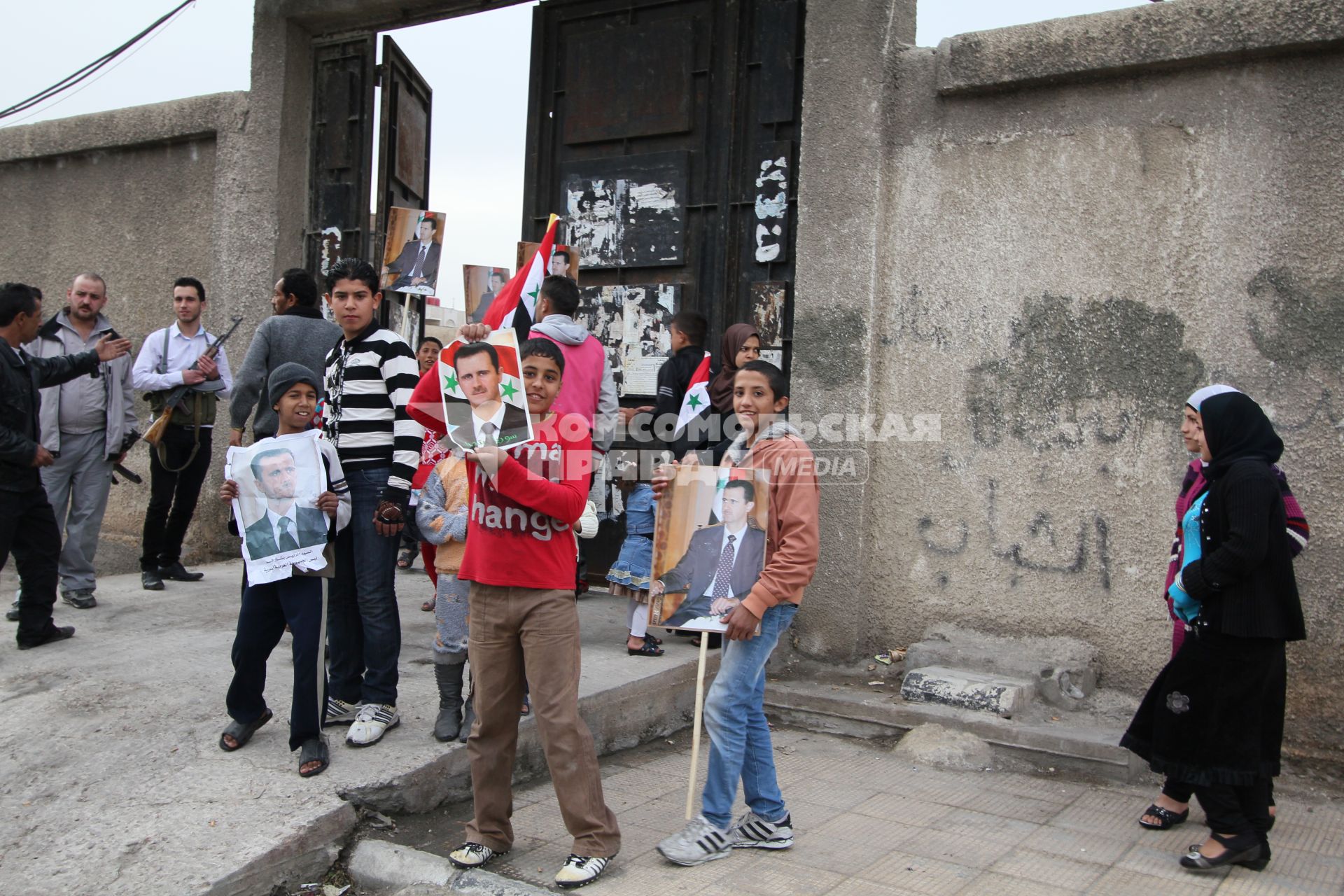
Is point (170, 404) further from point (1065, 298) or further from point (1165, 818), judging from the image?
point (1165, 818)

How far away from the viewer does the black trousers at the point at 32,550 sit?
470 cm

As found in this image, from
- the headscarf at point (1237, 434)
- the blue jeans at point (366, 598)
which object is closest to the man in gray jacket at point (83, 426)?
the blue jeans at point (366, 598)

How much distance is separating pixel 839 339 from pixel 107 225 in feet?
19.2

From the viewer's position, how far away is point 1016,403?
16.9 feet

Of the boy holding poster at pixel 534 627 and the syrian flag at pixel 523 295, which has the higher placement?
the syrian flag at pixel 523 295

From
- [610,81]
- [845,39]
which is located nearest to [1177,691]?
[845,39]

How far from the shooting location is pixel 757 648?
342 centimetres

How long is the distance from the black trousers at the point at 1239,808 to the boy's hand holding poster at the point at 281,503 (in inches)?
124

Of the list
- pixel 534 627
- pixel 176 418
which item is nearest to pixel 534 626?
pixel 534 627

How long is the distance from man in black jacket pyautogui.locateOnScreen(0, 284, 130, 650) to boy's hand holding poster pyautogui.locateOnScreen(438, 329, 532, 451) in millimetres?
2715

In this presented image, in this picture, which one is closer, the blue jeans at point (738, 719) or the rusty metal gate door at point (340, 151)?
the blue jeans at point (738, 719)

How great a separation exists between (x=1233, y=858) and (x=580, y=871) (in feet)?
6.96

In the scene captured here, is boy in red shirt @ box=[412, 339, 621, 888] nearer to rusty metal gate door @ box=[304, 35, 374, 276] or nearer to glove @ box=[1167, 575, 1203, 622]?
glove @ box=[1167, 575, 1203, 622]

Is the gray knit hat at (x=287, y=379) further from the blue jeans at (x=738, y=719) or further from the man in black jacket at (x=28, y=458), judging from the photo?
the blue jeans at (x=738, y=719)
